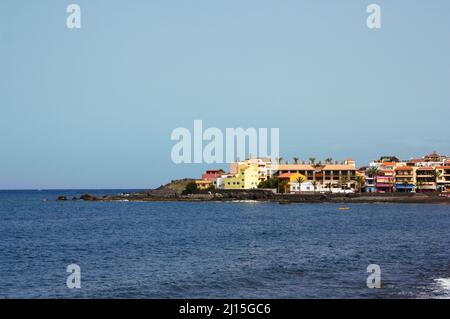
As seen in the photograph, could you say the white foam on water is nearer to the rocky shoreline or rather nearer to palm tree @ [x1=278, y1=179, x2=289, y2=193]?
the rocky shoreline

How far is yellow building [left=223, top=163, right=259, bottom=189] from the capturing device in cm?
14375

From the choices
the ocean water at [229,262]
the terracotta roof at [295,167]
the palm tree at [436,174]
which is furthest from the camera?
the terracotta roof at [295,167]

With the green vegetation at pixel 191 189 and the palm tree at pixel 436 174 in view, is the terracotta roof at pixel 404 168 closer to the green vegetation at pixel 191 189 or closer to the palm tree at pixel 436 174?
the palm tree at pixel 436 174

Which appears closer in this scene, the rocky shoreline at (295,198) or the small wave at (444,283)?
the small wave at (444,283)

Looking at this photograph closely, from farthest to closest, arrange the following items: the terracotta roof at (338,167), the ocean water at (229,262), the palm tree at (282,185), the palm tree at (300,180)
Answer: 1. the terracotta roof at (338,167)
2. the palm tree at (282,185)
3. the palm tree at (300,180)
4. the ocean water at (229,262)

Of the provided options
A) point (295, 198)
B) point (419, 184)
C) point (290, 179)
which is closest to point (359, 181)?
point (419, 184)

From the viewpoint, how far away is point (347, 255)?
121ft

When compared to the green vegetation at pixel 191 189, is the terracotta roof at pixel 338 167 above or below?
above

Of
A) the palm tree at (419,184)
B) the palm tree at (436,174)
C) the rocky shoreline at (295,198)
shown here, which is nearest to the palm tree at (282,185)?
the rocky shoreline at (295,198)

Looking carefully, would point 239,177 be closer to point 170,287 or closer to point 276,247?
point 276,247

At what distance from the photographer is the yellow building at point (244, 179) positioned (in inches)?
5659

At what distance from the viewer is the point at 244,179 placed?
5659 inches

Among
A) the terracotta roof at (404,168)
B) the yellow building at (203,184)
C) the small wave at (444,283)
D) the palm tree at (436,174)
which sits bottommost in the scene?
the small wave at (444,283)

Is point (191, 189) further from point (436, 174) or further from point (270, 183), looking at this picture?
point (436, 174)
